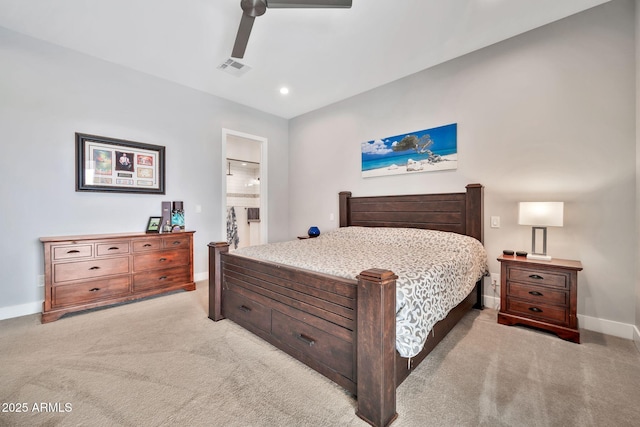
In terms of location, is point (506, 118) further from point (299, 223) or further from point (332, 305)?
point (299, 223)

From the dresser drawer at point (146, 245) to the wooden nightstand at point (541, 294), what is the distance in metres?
3.79

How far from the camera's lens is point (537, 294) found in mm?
2322

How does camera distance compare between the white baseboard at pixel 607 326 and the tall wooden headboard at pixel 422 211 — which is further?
the tall wooden headboard at pixel 422 211

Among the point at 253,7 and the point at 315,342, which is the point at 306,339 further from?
the point at 253,7

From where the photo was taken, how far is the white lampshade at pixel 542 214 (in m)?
2.28

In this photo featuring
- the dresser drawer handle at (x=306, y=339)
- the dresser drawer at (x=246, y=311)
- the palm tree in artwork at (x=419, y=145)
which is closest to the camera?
the dresser drawer handle at (x=306, y=339)

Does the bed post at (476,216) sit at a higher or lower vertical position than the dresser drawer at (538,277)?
higher

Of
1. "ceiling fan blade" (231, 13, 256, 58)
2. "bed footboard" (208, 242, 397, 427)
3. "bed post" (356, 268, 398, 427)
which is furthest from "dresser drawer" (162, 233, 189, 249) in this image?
"bed post" (356, 268, 398, 427)

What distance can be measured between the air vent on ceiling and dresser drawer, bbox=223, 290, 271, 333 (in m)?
2.65

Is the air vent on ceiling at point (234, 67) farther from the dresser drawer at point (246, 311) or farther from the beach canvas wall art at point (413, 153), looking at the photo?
the dresser drawer at point (246, 311)

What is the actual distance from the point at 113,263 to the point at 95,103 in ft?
6.25

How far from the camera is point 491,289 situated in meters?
2.92

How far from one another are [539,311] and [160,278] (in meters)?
4.02

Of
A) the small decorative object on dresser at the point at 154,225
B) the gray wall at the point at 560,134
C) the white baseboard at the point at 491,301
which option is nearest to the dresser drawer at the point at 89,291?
the small decorative object on dresser at the point at 154,225
